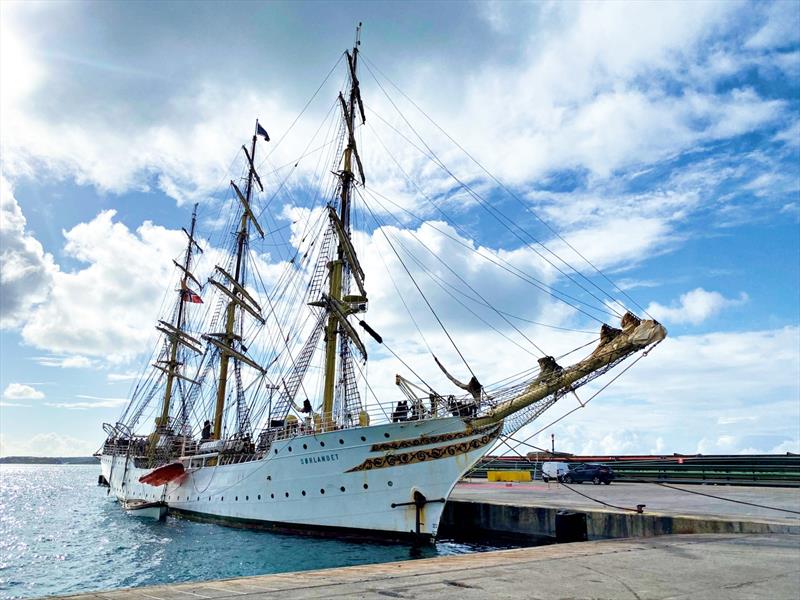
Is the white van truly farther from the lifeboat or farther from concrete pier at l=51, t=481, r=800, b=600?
the lifeboat

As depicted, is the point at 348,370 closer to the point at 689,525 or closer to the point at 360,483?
the point at 360,483

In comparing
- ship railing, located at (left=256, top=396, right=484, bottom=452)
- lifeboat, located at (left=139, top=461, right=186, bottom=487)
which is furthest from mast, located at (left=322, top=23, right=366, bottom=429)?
lifeboat, located at (left=139, top=461, right=186, bottom=487)

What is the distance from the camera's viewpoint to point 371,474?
2141 centimetres

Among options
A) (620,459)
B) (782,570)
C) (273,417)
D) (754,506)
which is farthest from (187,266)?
(782,570)

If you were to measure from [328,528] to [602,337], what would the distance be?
1336 centimetres

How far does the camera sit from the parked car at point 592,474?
105 ft

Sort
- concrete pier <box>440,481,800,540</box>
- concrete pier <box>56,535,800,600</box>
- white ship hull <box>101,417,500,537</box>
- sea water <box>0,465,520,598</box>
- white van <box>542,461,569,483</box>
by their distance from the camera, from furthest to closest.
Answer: white van <box>542,461,569,483</box> → white ship hull <box>101,417,500,537</box> → sea water <box>0,465,520,598</box> → concrete pier <box>440,481,800,540</box> → concrete pier <box>56,535,800,600</box>

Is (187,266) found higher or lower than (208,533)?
higher

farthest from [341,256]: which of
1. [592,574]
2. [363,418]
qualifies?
[592,574]

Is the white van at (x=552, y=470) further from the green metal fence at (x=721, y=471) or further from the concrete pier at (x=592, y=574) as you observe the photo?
the concrete pier at (x=592, y=574)

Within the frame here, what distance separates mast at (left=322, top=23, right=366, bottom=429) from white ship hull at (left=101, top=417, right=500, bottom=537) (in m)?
2.39

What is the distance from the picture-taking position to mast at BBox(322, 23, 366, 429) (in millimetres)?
27016

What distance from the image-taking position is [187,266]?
56.5 m

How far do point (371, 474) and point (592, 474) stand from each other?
676 inches
